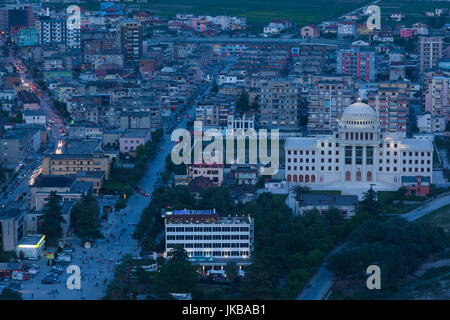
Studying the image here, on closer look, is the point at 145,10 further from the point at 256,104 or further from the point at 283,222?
the point at 283,222

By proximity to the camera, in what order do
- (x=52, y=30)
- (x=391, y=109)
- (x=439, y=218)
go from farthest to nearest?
(x=52, y=30) < (x=391, y=109) < (x=439, y=218)

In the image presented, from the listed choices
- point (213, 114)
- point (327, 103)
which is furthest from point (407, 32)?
point (213, 114)

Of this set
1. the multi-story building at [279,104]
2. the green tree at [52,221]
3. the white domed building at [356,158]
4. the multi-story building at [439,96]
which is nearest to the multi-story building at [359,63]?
the multi-story building at [439,96]

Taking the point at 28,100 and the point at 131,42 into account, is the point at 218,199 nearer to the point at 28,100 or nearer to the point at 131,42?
the point at 28,100

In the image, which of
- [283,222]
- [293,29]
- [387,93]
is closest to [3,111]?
[387,93]

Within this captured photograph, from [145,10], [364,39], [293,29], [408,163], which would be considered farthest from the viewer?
[145,10]

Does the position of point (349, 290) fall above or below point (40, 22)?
below

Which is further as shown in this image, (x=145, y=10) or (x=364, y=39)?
(x=145, y=10)
